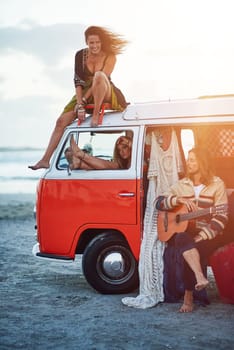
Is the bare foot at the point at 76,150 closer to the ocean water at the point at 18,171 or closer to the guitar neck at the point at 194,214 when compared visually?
the guitar neck at the point at 194,214

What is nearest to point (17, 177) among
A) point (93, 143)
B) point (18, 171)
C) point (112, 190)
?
point (18, 171)

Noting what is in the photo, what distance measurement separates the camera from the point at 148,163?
8.23m

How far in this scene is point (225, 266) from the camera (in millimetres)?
7461

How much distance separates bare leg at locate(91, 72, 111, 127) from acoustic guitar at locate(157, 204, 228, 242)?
1.39 meters

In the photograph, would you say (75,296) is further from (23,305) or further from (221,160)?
(221,160)

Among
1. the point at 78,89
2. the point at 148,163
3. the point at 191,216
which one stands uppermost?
the point at 78,89

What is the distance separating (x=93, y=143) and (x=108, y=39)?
1.36m

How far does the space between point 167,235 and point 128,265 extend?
69 centimetres

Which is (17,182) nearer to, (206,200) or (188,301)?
(206,200)

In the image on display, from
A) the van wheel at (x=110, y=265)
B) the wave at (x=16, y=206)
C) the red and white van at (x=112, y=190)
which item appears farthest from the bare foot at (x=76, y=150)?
the wave at (x=16, y=206)

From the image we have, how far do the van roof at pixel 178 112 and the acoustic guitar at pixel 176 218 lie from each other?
3.20ft

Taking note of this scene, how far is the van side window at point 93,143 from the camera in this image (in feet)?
27.4

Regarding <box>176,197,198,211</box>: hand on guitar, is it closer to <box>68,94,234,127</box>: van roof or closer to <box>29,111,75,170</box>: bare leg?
<box>68,94,234,127</box>: van roof

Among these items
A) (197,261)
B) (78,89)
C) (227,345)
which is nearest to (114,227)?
(197,261)
